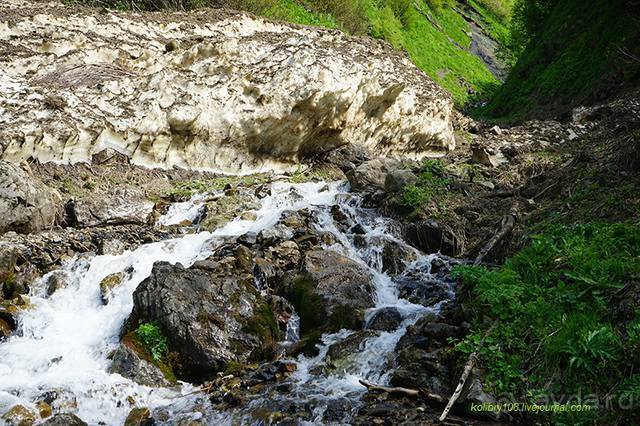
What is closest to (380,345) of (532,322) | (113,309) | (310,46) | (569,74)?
(532,322)

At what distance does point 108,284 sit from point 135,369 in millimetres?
2699

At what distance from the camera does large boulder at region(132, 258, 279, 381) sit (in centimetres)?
755

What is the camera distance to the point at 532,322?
610 centimetres

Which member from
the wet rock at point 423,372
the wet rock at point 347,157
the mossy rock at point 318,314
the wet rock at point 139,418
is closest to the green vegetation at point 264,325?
the mossy rock at point 318,314

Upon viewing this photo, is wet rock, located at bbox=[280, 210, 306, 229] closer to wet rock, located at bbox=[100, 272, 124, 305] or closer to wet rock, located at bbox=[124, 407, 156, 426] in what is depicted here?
wet rock, located at bbox=[100, 272, 124, 305]

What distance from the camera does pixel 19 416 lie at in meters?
6.13

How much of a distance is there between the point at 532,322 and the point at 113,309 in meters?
6.99

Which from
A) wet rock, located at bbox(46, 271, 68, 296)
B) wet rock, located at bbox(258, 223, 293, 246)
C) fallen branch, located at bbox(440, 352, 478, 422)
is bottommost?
wet rock, located at bbox(46, 271, 68, 296)

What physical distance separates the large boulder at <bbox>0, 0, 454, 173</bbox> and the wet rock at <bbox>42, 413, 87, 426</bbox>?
8.05 m

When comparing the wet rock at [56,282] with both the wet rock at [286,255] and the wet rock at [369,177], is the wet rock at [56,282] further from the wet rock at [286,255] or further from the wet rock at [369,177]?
the wet rock at [369,177]

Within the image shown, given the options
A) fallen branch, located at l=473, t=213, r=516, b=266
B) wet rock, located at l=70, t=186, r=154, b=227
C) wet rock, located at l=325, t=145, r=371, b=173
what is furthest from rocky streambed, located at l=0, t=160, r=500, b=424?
wet rock, located at l=325, t=145, r=371, b=173

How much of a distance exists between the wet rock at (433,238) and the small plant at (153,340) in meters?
6.23

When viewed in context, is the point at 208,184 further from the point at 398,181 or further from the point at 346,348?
the point at 346,348

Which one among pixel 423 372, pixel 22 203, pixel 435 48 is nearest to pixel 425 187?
pixel 423 372
